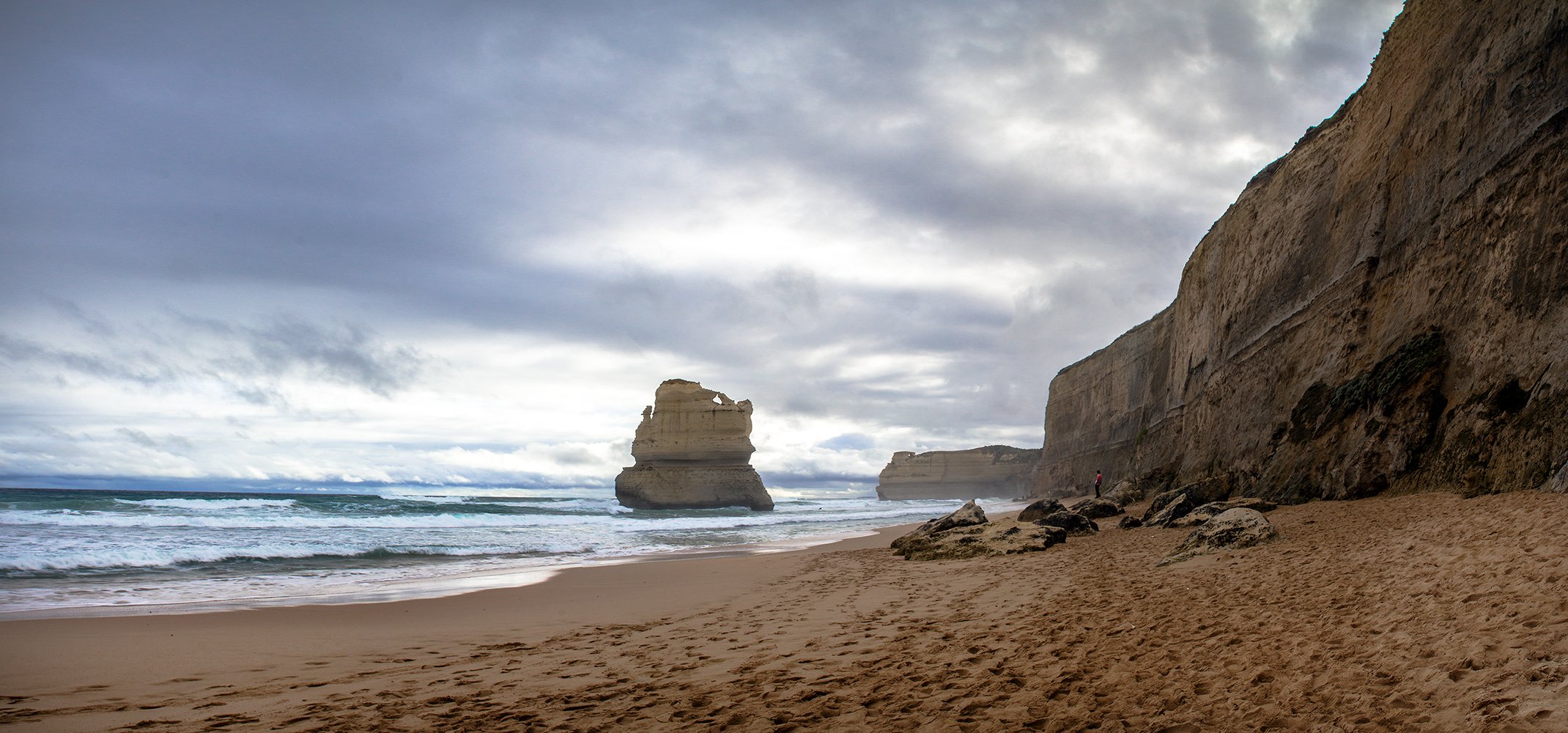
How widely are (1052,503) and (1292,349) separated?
267 inches

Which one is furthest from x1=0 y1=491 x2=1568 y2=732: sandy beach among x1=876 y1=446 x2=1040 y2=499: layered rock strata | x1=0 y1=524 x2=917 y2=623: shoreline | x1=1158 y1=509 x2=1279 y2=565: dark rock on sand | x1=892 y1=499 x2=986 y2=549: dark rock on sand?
x1=876 y1=446 x2=1040 y2=499: layered rock strata

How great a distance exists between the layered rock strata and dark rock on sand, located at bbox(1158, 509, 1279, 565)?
82.7 metres

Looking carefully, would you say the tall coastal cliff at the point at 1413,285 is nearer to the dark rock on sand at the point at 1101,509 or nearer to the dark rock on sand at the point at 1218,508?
the dark rock on sand at the point at 1218,508

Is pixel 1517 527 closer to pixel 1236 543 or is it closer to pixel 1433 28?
pixel 1236 543

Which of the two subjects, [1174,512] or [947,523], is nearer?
[1174,512]

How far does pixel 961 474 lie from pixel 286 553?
3554 inches

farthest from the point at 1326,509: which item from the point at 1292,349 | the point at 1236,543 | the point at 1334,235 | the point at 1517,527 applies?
the point at 1334,235

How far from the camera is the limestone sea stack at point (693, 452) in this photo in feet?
174

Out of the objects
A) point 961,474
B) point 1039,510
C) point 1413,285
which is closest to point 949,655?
point 1413,285

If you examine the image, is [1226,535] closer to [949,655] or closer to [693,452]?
[949,655]

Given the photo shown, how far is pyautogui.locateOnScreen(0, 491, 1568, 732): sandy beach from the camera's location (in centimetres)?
338

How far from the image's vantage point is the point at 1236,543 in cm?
878

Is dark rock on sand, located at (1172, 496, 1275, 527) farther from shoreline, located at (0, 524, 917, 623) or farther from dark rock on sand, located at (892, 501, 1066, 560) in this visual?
shoreline, located at (0, 524, 917, 623)

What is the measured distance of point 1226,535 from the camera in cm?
895
